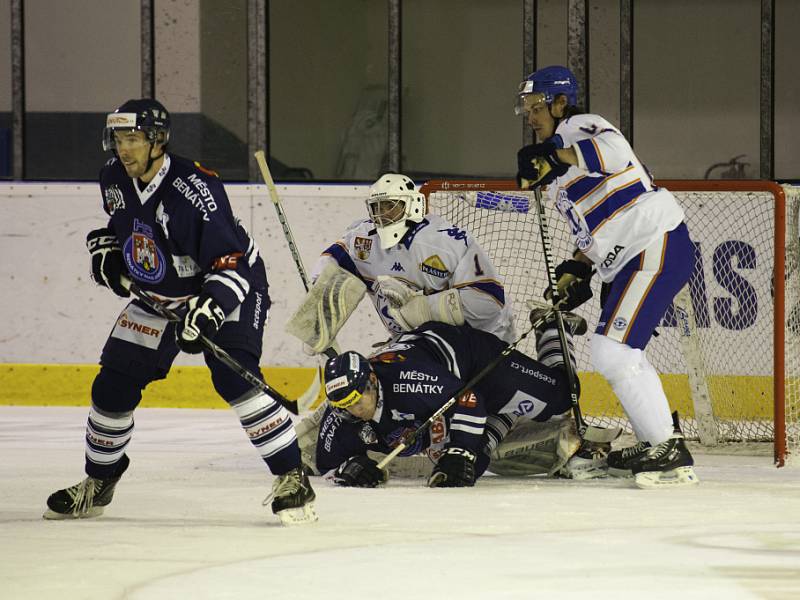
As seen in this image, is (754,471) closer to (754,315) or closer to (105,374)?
(754,315)

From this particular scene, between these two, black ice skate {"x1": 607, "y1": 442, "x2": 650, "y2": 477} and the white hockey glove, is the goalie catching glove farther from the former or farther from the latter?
black ice skate {"x1": 607, "y1": 442, "x2": 650, "y2": 477}

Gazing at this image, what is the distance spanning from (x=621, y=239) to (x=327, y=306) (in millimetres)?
984

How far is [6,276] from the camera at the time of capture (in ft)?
22.7

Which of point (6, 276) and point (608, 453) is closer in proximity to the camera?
point (608, 453)

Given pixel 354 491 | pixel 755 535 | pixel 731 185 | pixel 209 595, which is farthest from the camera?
pixel 731 185

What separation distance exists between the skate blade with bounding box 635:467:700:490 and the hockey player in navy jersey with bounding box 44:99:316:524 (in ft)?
3.71

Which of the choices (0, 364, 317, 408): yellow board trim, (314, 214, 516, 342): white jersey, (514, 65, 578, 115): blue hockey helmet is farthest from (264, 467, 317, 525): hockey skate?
(0, 364, 317, 408): yellow board trim

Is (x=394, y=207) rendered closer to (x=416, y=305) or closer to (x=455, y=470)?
(x=416, y=305)

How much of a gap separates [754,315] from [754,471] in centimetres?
146

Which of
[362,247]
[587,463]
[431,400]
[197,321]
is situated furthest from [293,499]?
[362,247]

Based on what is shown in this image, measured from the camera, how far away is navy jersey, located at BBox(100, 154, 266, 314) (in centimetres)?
353

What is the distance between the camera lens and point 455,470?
4.36m

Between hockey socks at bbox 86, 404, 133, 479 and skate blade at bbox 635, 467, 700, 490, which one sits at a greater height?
hockey socks at bbox 86, 404, 133, 479

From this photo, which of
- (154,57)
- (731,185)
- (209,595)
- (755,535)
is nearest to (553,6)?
(154,57)
